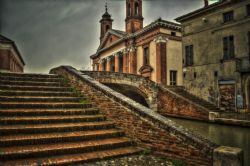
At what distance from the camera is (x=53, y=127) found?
5156mm

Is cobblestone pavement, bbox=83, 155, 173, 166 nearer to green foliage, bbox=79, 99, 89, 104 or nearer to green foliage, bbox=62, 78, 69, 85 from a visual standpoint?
green foliage, bbox=79, 99, 89, 104

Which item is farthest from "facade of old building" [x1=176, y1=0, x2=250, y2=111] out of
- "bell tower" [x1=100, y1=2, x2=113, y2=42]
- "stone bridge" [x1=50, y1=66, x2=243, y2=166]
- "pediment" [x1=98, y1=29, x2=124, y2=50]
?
"bell tower" [x1=100, y1=2, x2=113, y2=42]

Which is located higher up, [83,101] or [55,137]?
[83,101]

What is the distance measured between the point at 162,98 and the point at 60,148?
13944 mm

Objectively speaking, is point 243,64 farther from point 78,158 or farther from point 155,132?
point 78,158

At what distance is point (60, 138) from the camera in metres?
4.82

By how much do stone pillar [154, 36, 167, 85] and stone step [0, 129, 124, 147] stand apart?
1663cm

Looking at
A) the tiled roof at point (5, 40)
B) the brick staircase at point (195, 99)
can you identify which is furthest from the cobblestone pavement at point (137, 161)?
the tiled roof at point (5, 40)

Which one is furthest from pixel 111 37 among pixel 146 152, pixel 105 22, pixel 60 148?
pixel 60 148

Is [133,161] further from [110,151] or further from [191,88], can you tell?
[191,88]

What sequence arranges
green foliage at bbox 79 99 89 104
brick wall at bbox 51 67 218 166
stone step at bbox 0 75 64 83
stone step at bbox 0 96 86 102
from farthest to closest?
stone step at bbox 0 75 64 83, green foliage at bbox 79 99 89 104, stone step at bbox 0 96 86 102, brick wall at bbox 51 67 218 166

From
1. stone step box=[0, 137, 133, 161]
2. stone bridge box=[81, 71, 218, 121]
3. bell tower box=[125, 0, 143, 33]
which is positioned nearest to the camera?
stone step box=[0, 137, 133, 161]

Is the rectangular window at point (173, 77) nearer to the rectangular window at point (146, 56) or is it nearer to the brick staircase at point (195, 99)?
the brick staircase at point (195, 99)

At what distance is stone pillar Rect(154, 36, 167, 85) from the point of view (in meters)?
21.6
